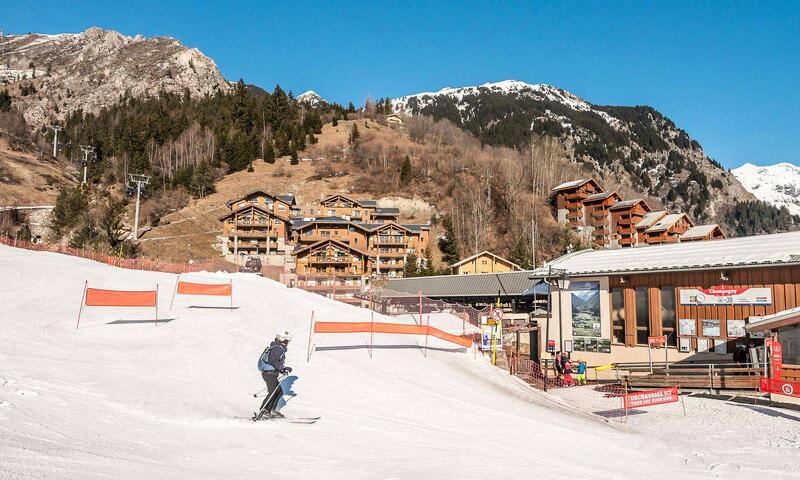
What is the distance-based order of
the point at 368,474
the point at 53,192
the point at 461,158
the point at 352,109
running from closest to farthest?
1. the point at 368,474
2. the point at 53,192
3. the point at 461,158
4. the point at 352,109

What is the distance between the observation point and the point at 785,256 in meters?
19.9

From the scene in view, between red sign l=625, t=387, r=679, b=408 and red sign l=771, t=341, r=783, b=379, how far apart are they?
4194mm

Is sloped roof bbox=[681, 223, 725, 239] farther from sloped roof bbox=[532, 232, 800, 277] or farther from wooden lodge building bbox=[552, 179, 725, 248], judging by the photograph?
sloped roof bbox=[532, 232, 800, 277]

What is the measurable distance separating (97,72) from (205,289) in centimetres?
17532

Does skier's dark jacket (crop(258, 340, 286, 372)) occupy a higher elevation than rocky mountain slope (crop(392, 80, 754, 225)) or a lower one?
lower

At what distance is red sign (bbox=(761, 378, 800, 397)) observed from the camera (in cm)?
1573

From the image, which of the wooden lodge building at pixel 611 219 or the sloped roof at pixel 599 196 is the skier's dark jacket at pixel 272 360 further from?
the sloped roof at pixel 599 196

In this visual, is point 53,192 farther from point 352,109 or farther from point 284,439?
point 284,439

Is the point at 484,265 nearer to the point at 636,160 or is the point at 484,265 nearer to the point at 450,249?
the point at 450,249

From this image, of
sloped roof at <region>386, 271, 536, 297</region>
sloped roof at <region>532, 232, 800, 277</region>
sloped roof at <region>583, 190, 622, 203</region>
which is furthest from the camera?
sloped roof at <region>583, 190, 622, 203</region>

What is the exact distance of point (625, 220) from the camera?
91.0 m

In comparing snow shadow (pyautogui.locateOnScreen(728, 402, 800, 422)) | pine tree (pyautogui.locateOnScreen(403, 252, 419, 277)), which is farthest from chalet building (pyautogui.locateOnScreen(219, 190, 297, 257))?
snow shadow (pyautogui.locateOnScreen(728, 402, 800, 422))

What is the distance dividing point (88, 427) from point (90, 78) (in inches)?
→ 7370

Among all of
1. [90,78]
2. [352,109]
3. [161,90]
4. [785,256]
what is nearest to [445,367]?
[785,256]
